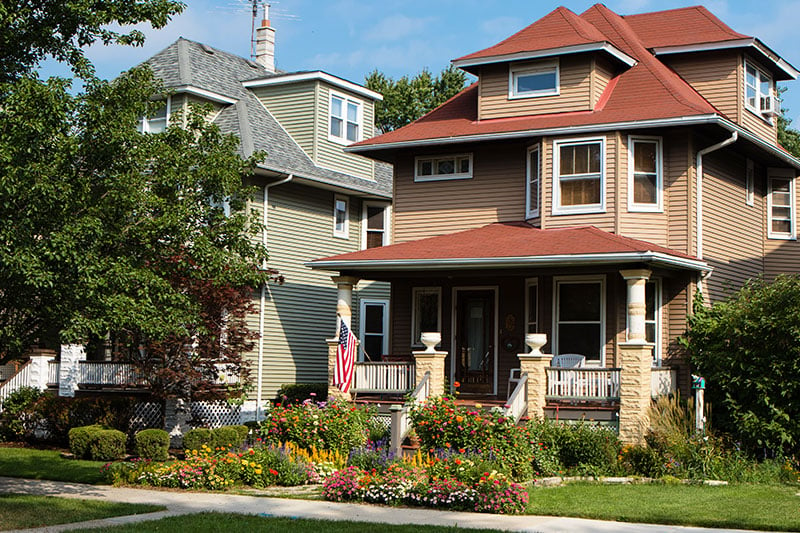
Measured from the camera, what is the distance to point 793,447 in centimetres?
1722

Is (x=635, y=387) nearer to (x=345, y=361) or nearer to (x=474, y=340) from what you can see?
(x=474, y=340)

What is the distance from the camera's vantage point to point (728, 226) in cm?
2200

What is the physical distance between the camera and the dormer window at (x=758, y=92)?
22761 millimetres

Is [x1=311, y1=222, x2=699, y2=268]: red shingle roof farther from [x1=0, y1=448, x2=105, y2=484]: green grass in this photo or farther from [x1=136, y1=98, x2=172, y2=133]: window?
[x1=136, y1=98, x2=172, y2=133]: window

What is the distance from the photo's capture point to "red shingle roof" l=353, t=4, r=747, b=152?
67.7ft

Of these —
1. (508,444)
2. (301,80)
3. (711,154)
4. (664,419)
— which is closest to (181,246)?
(508,444)

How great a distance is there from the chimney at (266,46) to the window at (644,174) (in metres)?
15.3

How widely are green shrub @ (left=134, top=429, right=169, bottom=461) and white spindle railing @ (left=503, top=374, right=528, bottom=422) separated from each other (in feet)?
21.9

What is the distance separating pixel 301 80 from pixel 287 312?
665 centimetres

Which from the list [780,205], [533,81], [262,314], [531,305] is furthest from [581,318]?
[262,314]

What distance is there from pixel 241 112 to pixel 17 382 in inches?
355

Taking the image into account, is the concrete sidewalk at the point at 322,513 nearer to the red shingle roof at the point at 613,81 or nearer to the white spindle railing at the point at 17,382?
the white spindle railing at the point at 17,382

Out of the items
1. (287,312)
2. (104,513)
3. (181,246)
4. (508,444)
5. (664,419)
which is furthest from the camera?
(287,312)

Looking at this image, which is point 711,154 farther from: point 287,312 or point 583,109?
point 287,312
